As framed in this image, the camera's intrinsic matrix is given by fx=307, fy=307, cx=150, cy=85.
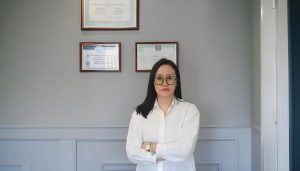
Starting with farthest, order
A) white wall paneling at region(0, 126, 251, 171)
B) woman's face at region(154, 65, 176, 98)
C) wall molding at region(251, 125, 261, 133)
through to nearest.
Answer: white wall paneling at region(0, 126, 251, 171) → wall molding at region(251, 125, 261, 133) → woman's face at region(154, 65, 176, 98)

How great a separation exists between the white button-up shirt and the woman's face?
0.32ft

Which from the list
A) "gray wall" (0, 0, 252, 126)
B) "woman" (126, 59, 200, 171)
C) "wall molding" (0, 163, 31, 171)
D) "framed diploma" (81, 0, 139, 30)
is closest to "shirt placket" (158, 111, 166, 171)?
"woman" (126, 59, 200, 171)

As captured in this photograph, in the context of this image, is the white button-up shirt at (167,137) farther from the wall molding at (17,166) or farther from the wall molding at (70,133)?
the wall molding at (17,166)

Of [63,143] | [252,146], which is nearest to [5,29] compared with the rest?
[63,143]

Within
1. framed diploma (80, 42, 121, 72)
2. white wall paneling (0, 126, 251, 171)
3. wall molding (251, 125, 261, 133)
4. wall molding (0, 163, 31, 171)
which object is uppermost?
framed diploma (80, 42, 121, 72)

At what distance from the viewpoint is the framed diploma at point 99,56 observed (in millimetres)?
2533

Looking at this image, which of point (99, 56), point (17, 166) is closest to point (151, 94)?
point (99, 56)

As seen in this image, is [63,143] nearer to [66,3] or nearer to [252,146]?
[66,3]

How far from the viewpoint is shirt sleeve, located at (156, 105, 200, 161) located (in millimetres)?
1868

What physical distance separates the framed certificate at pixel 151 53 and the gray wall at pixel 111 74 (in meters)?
0.05

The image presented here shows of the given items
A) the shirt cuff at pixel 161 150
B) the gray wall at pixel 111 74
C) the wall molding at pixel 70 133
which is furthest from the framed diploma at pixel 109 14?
the shirt cuff at pixel 161 150

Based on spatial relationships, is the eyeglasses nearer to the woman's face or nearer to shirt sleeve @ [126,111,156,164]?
the woman's face

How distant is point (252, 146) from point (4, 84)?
2.10 meters

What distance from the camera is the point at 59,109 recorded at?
2547mm
